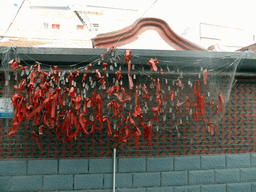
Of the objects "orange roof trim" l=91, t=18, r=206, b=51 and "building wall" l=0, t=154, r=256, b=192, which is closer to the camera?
"building wall" l=0, t=154, r=256, b=192

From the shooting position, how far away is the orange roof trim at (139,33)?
12.6ft

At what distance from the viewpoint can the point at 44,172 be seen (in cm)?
360

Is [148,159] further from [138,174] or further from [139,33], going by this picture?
[139,33]

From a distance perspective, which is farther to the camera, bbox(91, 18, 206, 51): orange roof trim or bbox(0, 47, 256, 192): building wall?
bbox(91, 18, 206, 51): orange roof trim

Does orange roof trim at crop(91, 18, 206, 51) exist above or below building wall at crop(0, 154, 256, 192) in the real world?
above

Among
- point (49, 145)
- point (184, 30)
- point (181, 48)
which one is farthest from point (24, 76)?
point (184, 30)

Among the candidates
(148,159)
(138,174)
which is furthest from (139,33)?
(138,174)

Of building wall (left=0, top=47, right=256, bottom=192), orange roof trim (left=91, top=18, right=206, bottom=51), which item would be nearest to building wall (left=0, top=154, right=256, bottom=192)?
building wall (left=0, top=47, right=256, bottom=192)

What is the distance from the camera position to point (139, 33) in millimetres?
3979

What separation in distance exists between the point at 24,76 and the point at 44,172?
5.59ft

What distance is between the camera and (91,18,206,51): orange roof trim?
3843 mm

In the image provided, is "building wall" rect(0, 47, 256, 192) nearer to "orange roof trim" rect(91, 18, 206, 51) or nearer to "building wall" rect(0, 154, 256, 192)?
"building wall" rect(0, 154, 256, 192)

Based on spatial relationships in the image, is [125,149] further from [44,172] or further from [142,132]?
[44,172]

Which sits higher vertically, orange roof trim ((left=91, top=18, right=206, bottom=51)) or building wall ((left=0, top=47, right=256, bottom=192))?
orange roof trim ((left=91, top=18, right=206, bottom=51))
